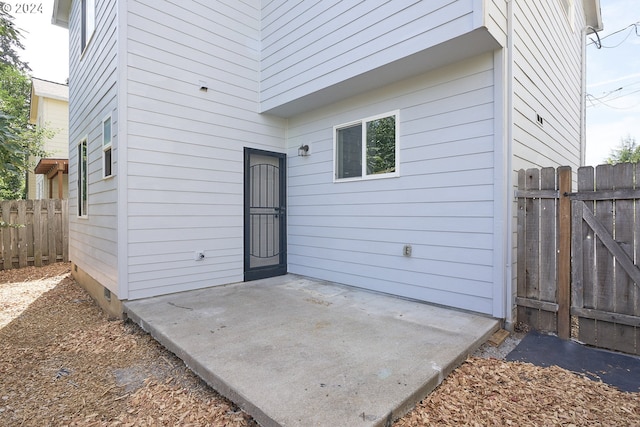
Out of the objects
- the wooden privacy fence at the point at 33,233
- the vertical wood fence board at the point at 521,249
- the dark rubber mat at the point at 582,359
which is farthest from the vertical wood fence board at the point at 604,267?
the wooden privacy fence at the point at 33,233

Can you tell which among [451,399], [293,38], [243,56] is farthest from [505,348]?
[243,56]

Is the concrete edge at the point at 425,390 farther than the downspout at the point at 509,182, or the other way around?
the downspout at the point at 509,182

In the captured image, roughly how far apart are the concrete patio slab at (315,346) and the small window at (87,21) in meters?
4.58

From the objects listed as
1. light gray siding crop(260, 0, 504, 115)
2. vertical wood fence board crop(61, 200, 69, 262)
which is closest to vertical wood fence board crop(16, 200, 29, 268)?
vertical wood fence board crop(61, 200, 69, 262)

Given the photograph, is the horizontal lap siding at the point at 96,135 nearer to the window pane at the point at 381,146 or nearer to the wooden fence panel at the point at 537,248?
the window pane at the point at 381,146

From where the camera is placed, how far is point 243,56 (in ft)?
17.3

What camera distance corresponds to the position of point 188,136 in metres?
4.54

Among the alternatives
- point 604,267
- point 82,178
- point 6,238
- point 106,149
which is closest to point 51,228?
point 6,238

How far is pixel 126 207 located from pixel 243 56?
3.00m

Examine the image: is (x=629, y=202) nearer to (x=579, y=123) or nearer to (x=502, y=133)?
(x=502, y=133)

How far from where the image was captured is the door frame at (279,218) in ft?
17.1

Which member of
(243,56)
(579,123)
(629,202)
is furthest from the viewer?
(579,123)

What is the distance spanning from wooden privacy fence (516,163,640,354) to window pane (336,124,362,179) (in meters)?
2.07

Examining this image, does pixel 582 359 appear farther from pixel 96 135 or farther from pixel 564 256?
pixel 96 135
